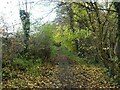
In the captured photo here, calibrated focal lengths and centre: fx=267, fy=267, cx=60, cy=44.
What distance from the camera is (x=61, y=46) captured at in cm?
253

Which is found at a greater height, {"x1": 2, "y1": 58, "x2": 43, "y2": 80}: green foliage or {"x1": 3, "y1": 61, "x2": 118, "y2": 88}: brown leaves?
{"x1": 2, "y1": 58, "x2": 43, "y2": 80}: green foliage

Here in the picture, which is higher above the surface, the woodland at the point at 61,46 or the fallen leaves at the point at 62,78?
the woodland at the point at 61,46

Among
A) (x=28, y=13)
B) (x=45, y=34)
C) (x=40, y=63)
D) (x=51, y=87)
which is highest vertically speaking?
(x=28, y=13)

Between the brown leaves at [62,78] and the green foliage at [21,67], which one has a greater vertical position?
the green foliage at [21,67]

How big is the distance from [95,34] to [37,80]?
71 centimetres

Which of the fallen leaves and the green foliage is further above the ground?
the green foliage

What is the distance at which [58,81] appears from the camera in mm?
2584

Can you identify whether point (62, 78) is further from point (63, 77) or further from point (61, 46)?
point (61, 46)

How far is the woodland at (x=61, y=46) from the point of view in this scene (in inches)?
100

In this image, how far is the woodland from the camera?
8.34 feet

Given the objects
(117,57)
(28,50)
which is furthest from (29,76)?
(117,57)

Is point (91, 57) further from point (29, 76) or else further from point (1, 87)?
point (1, 87)

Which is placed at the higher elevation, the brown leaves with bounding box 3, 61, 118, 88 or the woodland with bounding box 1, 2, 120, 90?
the woodland with bounding box 1, 2, 120, 90

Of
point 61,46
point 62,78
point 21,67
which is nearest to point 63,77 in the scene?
point 62,78
